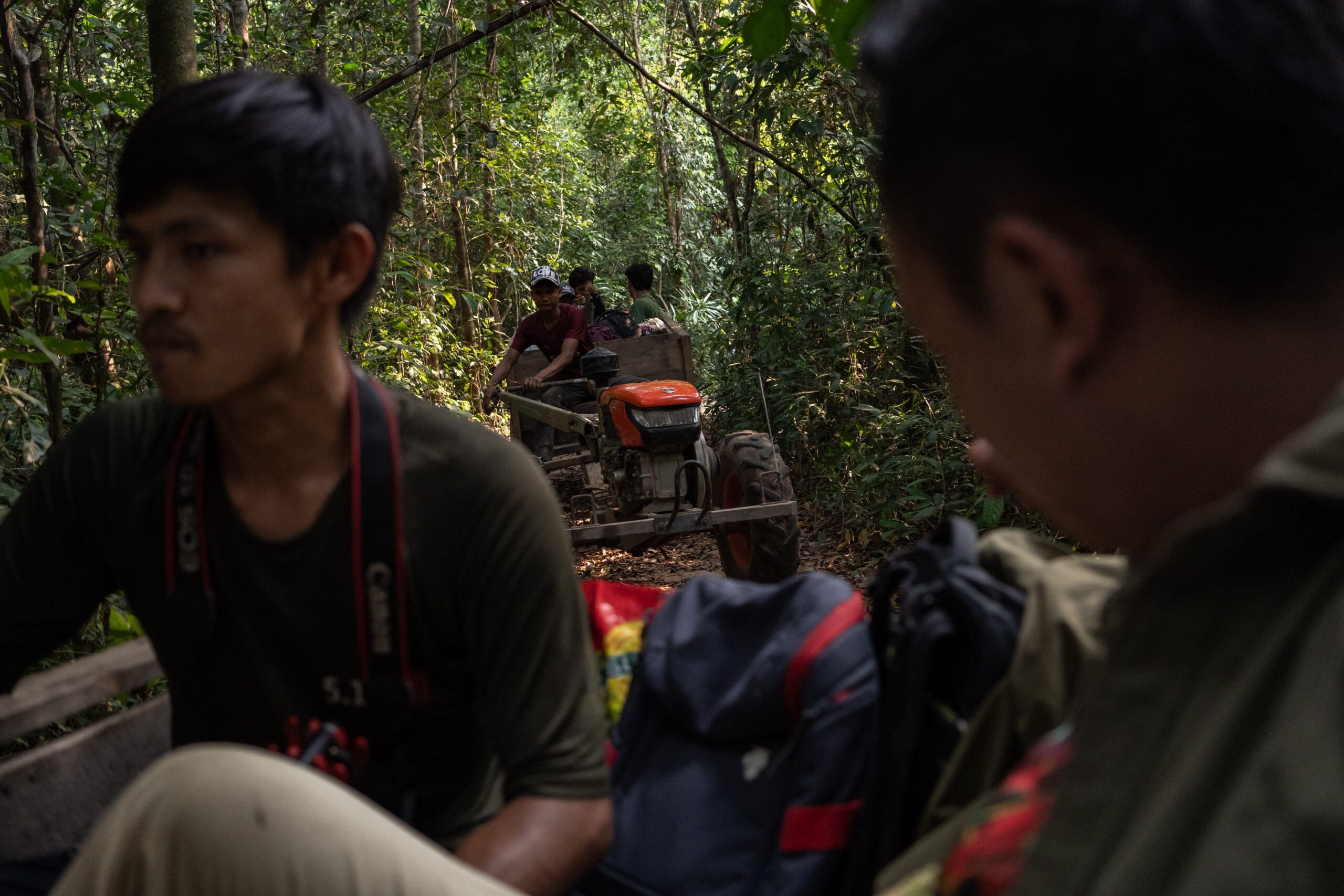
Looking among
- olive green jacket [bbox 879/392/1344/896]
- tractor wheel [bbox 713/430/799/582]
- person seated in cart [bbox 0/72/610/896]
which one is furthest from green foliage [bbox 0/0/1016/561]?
olive green jacket [bbox 879/392/1344/896]

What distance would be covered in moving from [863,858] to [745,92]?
7274mm

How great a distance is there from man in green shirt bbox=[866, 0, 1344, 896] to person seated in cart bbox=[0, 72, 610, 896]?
0.85 meters

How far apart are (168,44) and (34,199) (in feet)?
2.15

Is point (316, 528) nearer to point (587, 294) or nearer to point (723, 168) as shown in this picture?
point (723, 168)

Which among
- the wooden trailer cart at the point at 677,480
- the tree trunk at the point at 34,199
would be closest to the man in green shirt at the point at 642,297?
the wooden trailer cart at the point at 677,480

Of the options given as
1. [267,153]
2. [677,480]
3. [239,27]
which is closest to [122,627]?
[267,153]

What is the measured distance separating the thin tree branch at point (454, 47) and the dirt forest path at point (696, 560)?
295 centimetres

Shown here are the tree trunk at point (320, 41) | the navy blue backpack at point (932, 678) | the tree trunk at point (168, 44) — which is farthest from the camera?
the tree trunk at point (320, 41)

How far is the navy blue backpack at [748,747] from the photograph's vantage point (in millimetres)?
1508

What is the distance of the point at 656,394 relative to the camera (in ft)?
18.1

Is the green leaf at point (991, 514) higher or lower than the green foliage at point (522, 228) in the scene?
lower

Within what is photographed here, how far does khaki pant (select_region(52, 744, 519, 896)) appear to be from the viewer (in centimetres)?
99

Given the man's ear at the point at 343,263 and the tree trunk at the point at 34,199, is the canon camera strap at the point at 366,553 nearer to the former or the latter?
the man's ear at the point at 343,263

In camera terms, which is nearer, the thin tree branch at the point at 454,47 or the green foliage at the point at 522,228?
the green foliage at the point at 522,228
